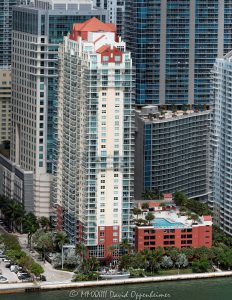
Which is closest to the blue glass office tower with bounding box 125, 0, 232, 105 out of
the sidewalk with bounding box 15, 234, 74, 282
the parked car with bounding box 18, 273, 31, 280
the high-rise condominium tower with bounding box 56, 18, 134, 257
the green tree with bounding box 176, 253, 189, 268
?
the high-rise condominium tower with bounding box 56, 18, 134, 257

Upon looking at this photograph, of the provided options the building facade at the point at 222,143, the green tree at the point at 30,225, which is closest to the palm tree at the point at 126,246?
the green tree at the point at 30,225

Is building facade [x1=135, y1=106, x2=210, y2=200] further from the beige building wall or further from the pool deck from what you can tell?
the pool deck

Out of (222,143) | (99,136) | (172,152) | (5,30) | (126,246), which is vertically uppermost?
(5,30)

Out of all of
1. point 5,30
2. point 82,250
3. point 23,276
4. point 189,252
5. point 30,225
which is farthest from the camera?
point 5,30

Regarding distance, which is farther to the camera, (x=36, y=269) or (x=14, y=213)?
(x=14, y=213)

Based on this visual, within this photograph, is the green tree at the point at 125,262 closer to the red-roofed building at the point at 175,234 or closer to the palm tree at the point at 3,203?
the red-roofed building at the point at 175,234

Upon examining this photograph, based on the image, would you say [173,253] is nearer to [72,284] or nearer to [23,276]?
[72,284]

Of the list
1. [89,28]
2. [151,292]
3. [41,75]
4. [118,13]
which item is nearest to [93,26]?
[89,28]

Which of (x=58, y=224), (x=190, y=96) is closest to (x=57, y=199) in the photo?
(x=58, y=224)
